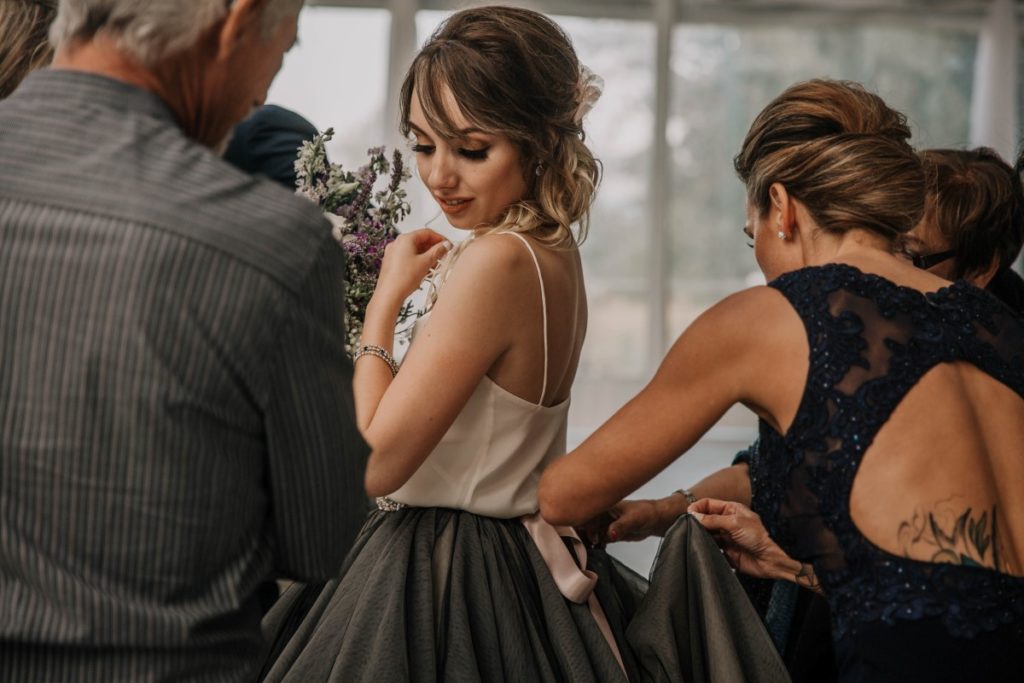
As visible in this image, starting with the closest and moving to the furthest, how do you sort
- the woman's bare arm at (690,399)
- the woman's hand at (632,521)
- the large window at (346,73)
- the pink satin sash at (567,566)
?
the woman's bare arm at (690,399) → the pink satin sash at (567,566) → the woman's hand at (632,521) → the large window at (346,73)

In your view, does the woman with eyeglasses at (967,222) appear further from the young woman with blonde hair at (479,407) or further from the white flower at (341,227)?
the white flower at (341,227)

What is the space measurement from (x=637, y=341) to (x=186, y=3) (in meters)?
6.53

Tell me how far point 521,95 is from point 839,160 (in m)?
0.51

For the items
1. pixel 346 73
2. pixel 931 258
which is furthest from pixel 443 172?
pixel 346 73

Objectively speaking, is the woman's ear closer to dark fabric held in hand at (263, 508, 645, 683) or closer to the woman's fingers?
the woman's fingers

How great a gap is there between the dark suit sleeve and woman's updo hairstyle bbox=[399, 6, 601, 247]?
2.68 ft

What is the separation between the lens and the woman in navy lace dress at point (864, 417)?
1562mm

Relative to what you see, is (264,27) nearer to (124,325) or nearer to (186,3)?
(186,3)

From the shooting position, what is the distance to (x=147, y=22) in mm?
1129

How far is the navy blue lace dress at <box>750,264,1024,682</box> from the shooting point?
60.9 inches

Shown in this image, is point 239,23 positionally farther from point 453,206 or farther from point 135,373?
point 453,206

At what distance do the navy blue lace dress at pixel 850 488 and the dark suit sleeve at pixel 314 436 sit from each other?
0.69 meters

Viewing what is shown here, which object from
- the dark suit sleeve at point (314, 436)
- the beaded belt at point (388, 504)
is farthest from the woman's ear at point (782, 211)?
the dark suit sleeve at point (314, 436)

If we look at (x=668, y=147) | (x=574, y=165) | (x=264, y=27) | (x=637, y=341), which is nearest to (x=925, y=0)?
(x=668, y=147)
